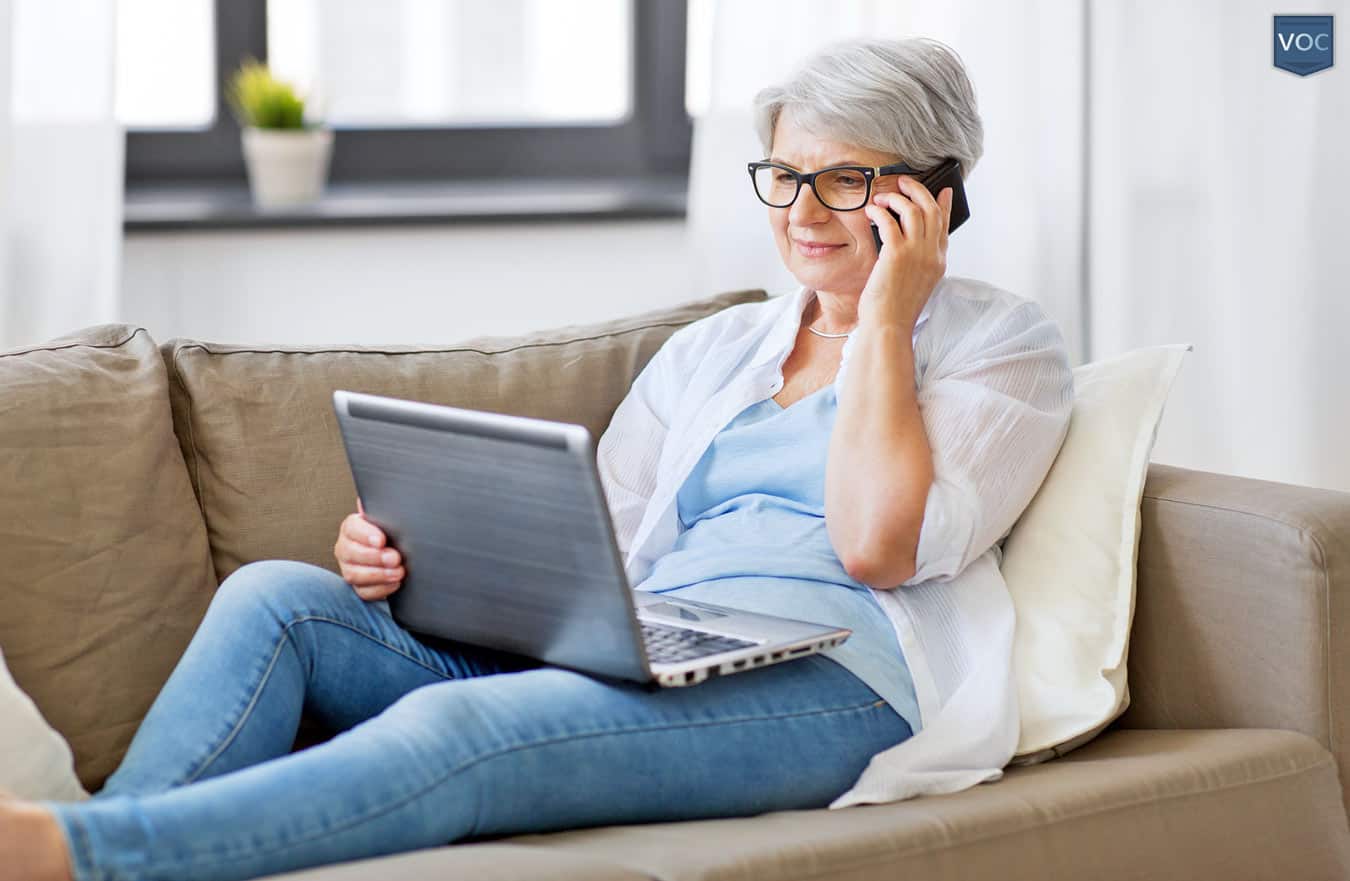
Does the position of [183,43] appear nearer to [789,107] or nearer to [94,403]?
[94,403]

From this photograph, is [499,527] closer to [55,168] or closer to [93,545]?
[93,545]

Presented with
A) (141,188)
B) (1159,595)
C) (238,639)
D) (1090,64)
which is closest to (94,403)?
(238,639)

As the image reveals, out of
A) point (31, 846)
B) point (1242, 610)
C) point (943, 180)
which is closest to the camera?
point (31, 846)

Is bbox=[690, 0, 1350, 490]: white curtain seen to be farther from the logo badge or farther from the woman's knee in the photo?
the woman's knee

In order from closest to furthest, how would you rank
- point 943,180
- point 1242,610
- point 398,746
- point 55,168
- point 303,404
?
point 398,746, point 1242,610, point 943,180, point 303,404, point 55,168

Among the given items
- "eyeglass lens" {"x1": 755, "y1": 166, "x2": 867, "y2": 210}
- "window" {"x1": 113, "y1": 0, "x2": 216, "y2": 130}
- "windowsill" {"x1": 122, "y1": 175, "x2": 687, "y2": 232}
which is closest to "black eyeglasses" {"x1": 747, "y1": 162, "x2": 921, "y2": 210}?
"eyeglass lens" {"x1": 755, "y1": 166, "x2": 867, "y2": 210}

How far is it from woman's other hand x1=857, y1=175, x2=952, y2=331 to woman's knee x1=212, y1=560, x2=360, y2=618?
61 cm

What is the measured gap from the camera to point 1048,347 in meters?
1.68

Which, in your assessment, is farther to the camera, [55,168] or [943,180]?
[55,168]

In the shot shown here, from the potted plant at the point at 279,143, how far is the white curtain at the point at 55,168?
0.27 meters

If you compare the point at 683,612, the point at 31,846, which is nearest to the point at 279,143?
the point at 683,612

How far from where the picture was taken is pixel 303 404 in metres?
1.88

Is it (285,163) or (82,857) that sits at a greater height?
(285,163)

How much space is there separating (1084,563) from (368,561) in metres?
0.74
